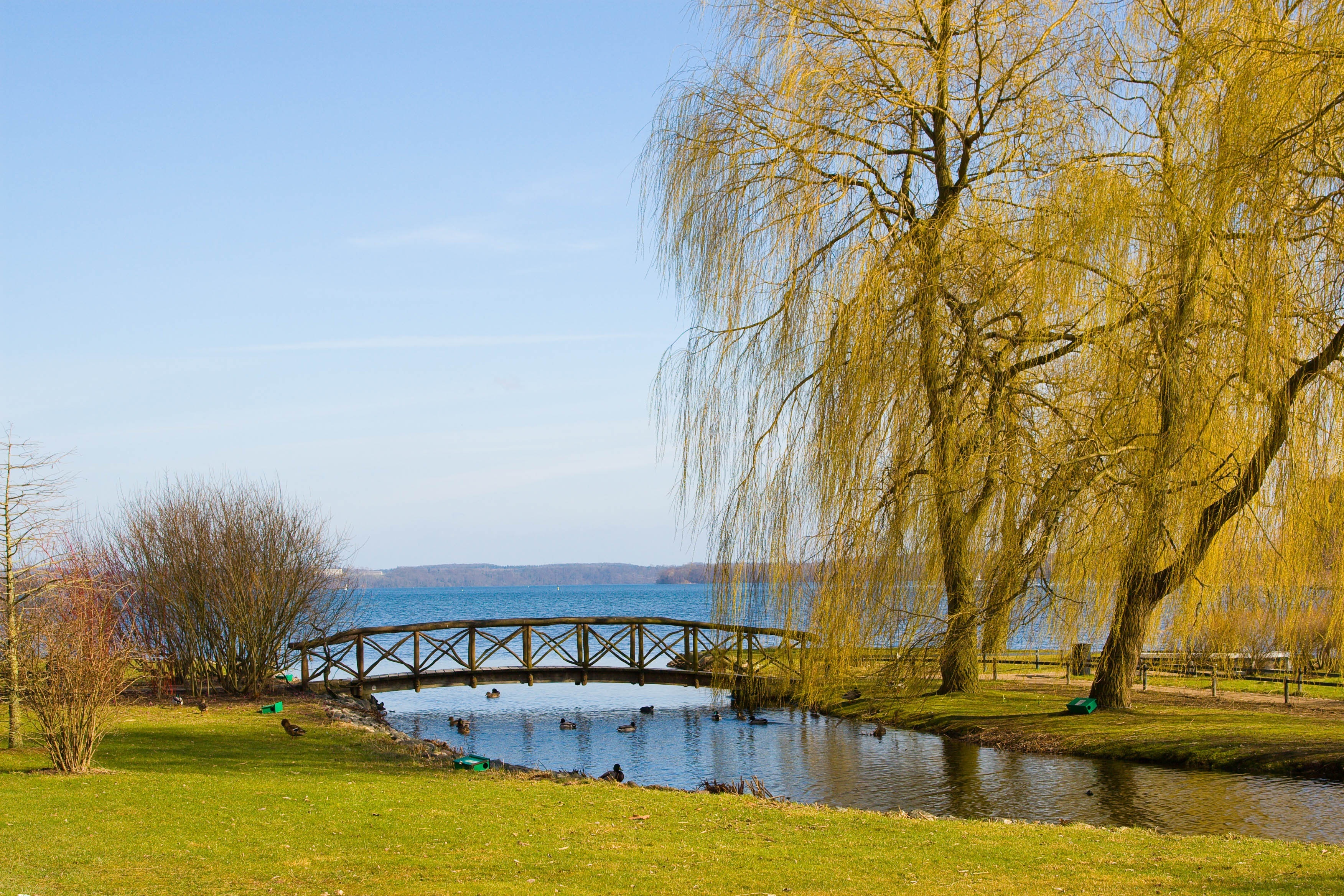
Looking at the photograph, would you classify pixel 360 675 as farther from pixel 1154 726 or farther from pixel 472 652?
pixel 1154 726

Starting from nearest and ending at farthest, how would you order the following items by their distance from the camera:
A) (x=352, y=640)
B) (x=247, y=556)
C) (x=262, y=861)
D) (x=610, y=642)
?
(x=262, y=861) < (x=247, y=556) < (x=352, y=640) < (x=610, y=642)

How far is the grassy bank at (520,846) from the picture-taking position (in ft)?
20.8

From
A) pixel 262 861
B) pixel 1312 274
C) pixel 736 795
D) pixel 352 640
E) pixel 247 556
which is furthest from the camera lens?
pixel 352 640

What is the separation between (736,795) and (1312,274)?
762 centimetres

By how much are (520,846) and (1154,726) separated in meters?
10.9

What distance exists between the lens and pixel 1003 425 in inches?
400

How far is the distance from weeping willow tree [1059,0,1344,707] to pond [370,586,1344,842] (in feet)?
7.98

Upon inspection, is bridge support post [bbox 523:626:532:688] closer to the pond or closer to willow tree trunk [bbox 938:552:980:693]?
the pond

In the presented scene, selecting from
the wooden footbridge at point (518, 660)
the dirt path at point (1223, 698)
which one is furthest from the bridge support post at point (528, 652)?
the dirt path at point (1223, 698)

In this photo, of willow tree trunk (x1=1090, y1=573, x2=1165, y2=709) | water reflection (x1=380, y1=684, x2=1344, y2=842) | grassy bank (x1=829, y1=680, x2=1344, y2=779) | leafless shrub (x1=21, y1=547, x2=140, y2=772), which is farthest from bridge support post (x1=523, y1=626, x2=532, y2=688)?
willow tree trunk (x1=1090, y1=573, x2=1165, y2=709)

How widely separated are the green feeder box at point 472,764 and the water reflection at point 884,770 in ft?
8.73

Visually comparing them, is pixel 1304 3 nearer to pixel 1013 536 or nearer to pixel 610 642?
pixel 1013 536

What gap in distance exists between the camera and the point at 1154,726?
48.1 ft

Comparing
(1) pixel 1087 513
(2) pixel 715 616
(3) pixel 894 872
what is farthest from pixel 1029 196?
(3) pixel 894 872
